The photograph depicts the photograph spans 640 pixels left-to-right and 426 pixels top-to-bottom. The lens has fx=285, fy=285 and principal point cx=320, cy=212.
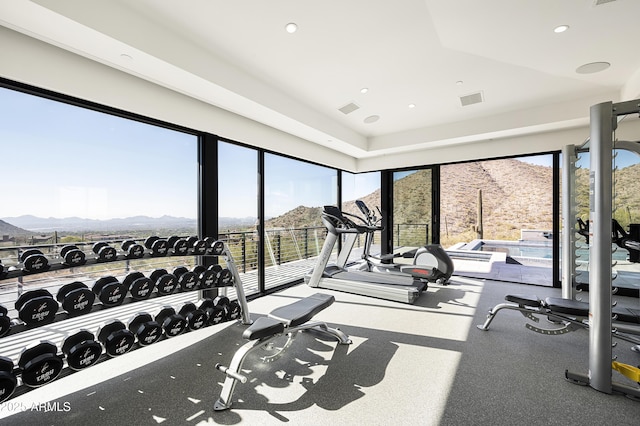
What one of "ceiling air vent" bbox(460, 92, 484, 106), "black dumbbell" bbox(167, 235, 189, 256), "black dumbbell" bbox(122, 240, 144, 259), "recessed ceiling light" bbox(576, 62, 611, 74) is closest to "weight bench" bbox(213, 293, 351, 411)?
"black dumbbell" bbox(167, 235, 189, 256)

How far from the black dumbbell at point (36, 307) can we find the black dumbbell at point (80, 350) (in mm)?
182

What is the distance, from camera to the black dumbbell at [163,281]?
2.30 metres

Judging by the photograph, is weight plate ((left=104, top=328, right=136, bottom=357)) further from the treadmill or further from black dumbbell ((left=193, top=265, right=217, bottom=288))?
the treadmill

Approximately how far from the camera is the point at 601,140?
1.87 m

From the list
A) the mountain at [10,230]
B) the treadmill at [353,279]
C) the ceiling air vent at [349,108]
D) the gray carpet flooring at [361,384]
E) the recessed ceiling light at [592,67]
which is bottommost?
the gray carpet flooring at [361,384]

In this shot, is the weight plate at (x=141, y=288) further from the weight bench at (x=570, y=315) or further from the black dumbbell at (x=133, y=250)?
the weight bench at (x=570, y=315)

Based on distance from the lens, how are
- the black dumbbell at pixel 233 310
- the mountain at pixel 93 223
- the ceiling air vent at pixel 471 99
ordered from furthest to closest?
the ceiling air vent at pixel 471 99
the black dumbbell at pixel 233 310
the mountain at pixel 93 223

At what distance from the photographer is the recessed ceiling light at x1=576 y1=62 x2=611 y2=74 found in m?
2.99

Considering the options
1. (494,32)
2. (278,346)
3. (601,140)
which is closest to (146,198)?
(278,346)

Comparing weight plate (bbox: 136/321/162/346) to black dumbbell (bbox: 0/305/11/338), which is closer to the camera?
black dumbbell (bbox: 0/305/11/338)

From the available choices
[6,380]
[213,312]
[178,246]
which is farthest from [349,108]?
[6,380]

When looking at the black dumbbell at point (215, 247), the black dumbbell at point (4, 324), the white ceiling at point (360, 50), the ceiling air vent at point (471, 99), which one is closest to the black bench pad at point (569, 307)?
the white ceiling at point (360, 50)

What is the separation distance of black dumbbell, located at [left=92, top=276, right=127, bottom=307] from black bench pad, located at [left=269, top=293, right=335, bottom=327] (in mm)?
1097

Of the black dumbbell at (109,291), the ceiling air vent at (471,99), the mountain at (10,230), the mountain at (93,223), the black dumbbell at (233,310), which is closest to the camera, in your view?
the black dumbbell at (109,291)
